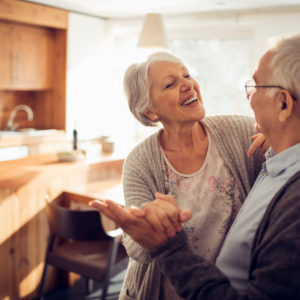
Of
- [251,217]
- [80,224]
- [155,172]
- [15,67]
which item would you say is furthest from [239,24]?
[251,217]

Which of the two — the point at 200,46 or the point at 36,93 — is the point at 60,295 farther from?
the point at 200,46

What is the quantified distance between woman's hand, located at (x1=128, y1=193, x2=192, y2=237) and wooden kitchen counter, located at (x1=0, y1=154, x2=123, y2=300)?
2009mm

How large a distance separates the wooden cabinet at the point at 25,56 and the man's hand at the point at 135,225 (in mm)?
4928

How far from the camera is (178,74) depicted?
146 centimetres

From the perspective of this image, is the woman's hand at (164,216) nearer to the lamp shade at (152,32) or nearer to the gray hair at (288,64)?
the gray hair at (288,64)

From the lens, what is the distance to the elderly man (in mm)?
780

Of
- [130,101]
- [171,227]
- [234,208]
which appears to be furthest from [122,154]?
[171,227]

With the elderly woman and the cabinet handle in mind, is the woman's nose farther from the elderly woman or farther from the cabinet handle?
the cabinet handle

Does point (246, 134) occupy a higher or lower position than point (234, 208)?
higher

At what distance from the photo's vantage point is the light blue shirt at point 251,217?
3.07ft

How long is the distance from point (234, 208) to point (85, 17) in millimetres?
5574

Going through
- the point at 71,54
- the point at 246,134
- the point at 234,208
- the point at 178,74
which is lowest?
the point at 234,208

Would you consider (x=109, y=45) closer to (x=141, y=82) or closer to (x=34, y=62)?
(x=34, y=62)

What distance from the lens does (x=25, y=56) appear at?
5.64m
